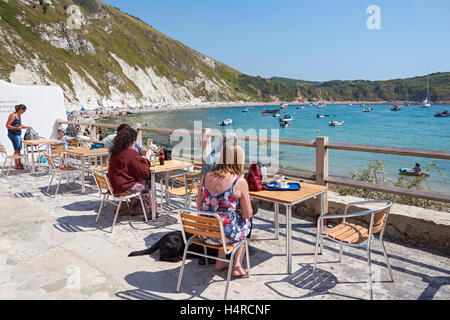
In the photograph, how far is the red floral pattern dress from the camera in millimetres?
3046

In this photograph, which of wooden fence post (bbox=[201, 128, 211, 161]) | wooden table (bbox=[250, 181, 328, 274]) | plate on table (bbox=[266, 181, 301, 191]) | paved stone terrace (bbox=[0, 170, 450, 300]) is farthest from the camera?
wooden fence post (bbox=[201, 128, 211, 161])

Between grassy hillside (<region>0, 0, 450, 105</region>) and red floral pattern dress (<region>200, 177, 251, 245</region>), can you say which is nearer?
red floral pattern dress (<region>200, 177, 251, 245</region>)

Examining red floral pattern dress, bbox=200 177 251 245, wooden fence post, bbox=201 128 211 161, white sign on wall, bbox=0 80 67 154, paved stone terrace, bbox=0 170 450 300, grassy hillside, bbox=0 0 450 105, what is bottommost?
paved stone terrace, bbox=0 170 450 300

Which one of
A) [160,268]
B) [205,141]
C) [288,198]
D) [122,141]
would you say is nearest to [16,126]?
[205,141]

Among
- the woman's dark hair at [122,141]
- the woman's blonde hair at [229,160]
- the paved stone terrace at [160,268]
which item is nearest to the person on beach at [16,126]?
the paved stone terrace at [160,268]

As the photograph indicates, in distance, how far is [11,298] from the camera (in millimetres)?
2906

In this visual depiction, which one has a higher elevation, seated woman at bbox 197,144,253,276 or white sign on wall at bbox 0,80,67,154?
white sign on wall at bbox 0,80,67,154

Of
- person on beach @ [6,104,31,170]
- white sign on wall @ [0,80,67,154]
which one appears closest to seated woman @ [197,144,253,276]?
person on beach @ [6,104,31,170]

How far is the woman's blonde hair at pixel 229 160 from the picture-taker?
302cm

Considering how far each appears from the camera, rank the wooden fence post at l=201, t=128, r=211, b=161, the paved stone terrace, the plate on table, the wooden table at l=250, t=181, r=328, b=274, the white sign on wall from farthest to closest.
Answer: the white sign on wall → the wooden fence post at l=201, t=128, r=211, b=161 → the plate on table → the wooden table at l=250, t=181, r=328, b=274 → the paved stone terrace

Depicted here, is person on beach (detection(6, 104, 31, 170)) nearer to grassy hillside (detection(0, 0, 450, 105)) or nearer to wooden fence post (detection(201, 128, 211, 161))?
wooden fence post (detection(201, 128, 211, 161))

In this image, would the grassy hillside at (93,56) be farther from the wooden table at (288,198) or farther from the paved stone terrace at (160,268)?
the wooden table at (288,198)

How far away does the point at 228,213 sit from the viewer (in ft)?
10.2
